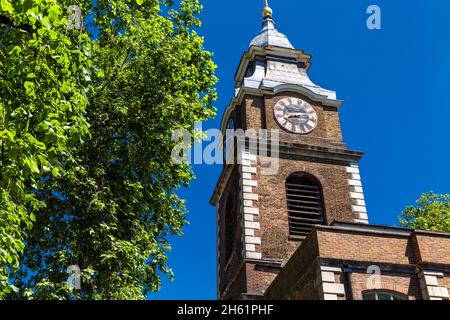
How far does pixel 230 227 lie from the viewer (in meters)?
25.8

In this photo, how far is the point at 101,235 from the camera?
13.4 metres

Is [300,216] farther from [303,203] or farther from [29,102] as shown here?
[29,102]

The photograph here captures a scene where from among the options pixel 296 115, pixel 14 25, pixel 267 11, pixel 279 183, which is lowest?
pixel 14 25

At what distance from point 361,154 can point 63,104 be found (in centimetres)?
1874

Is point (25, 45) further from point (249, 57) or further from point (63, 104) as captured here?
point (249, 57)

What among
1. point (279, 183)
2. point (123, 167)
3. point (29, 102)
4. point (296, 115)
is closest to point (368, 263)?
point (123, 167)

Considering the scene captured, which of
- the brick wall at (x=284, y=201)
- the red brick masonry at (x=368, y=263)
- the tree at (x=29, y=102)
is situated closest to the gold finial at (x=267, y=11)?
the brick wall at (x=284, y=201)

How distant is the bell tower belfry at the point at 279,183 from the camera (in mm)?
22141

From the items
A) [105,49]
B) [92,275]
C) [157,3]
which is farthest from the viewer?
[157,3]

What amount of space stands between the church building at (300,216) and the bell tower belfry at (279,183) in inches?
1.8

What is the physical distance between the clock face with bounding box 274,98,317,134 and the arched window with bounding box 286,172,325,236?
288 centimetres

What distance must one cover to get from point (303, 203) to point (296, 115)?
5091mm
